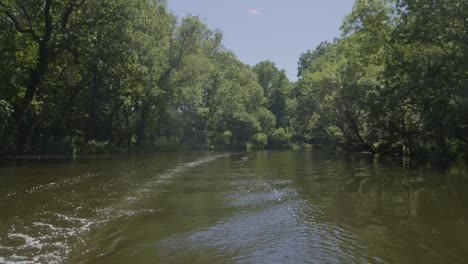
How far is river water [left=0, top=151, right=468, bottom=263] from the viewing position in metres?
5.64

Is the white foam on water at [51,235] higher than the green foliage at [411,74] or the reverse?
the reverse

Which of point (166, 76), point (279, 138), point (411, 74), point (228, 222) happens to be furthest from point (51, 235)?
point (279, 138)

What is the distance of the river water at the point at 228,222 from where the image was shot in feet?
18.5

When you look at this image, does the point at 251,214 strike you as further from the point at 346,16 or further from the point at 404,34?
the point at 346,16

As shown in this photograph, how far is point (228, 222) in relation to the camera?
7.77 meters

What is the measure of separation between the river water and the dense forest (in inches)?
395

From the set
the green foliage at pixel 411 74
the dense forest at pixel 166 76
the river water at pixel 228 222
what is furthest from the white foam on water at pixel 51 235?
the green foliage at pixel 411 74

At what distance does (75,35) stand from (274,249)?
21166mm

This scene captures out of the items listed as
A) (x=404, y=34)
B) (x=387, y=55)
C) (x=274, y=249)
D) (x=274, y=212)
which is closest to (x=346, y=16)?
(x=387, y=55)

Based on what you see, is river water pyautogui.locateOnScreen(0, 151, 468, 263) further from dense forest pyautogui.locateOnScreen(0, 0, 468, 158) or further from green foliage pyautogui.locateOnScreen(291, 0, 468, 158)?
dense forest pyautogui.locateOnScreen(0, 0, 468, 158)

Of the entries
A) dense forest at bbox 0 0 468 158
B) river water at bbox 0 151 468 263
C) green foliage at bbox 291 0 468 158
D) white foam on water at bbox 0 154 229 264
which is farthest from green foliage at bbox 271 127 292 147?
white foam on water at bbox 0 154 229 264

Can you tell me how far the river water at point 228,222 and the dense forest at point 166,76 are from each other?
10022mm

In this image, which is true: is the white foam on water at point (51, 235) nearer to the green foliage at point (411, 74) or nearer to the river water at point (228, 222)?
the river water at point (228, 222)

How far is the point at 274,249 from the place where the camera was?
5.96m
